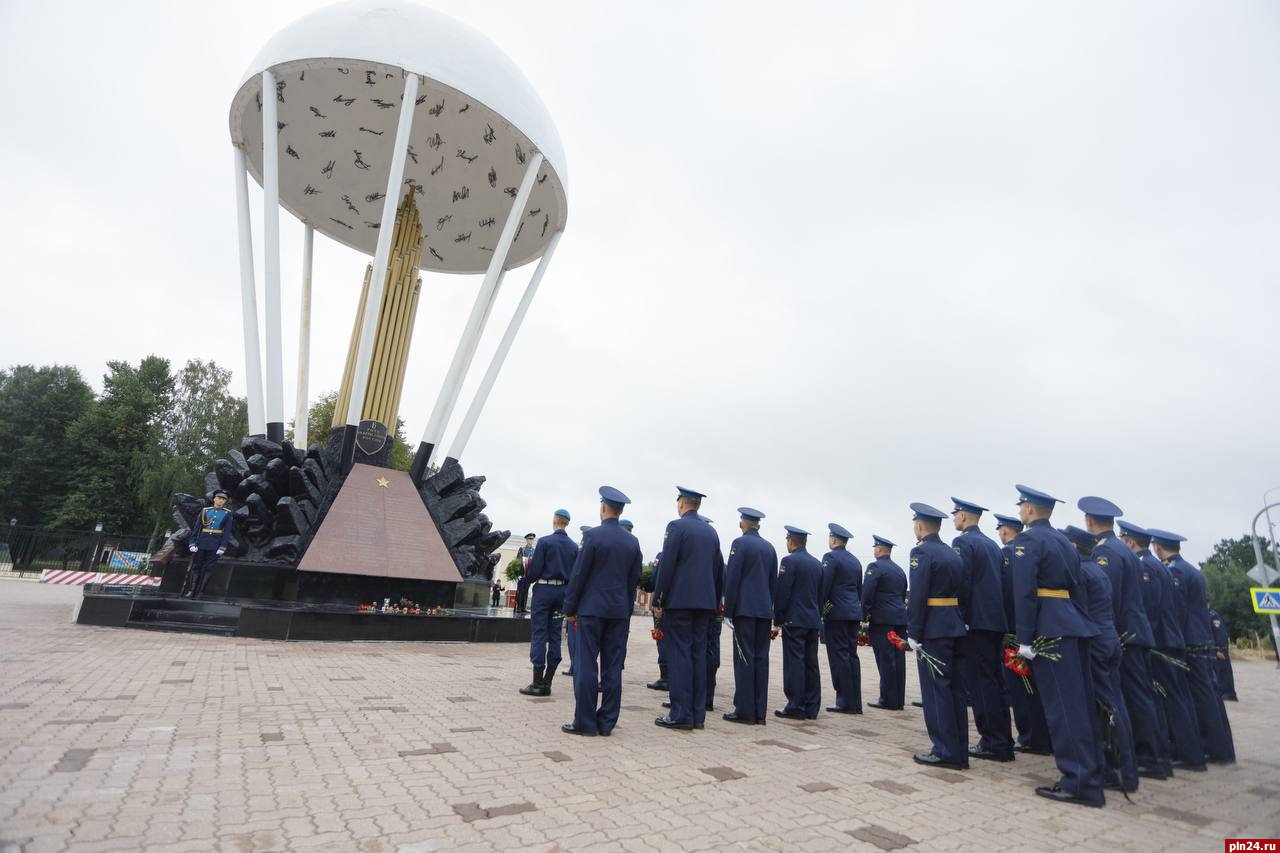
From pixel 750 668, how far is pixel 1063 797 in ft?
8.33

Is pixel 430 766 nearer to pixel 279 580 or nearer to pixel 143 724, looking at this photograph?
pixel 143 724

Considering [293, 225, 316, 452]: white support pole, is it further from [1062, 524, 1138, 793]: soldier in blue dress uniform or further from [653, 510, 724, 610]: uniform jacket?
[1062, 524, 1138, 793]: soldier in blue dress uniform

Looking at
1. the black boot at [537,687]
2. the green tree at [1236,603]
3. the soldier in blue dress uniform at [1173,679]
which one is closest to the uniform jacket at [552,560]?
the black boot at [537,687]

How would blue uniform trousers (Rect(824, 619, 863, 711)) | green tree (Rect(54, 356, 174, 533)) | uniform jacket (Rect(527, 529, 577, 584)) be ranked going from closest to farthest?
1. uniform jacket (Rect(527, 529, 577, 584))
2. blue uniform trousers (Rect(824, 619, 863, 711))
3. green tree (Rect(54, 356, 174, 533))

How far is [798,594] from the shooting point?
635cm

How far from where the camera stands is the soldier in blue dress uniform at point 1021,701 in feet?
17.8

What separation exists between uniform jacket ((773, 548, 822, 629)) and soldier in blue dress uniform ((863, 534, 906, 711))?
3.98 ft

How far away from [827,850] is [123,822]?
2919mm

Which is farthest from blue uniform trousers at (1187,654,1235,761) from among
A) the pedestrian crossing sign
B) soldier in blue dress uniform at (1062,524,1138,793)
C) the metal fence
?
the metal fence

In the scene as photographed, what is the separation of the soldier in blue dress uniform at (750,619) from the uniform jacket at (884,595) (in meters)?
1.88

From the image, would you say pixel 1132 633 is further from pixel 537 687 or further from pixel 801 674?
pixel 537 687

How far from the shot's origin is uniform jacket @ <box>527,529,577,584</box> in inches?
256

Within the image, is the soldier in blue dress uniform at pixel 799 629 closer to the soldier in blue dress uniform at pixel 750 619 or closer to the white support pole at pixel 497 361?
the soldier in blue dress uniform at pixel 750 619

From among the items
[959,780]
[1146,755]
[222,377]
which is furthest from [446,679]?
[222,377]
